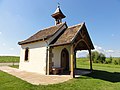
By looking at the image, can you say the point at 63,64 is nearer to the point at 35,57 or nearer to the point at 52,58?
the point at 52,58

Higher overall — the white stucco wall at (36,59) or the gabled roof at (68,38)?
the gabled roof at (68,38)

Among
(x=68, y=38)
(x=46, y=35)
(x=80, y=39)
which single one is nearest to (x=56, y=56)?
(x=46, y=35)

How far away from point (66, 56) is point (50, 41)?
3412 millimetres

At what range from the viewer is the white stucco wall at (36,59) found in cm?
1316

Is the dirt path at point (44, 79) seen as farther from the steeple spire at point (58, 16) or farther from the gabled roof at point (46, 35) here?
the steeple spire at point (58, 16)

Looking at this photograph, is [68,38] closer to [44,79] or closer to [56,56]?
[56,56]

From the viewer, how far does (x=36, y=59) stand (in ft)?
46.4

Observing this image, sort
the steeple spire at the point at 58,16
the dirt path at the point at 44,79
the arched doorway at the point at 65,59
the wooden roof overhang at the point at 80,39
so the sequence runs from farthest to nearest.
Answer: the steeple spire at the point at 58,16 < the arched doorway at the point at 65,59 < the wooden roof overhang at the point at 80,39 < the dirt path at the point at 44,79

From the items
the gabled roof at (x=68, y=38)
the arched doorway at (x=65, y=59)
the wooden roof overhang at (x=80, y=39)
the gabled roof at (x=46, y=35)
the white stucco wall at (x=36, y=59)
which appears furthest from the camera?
the arched doorway at (x=65, y=59)

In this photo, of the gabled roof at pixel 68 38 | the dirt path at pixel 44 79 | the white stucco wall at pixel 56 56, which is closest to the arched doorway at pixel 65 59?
the white stucco wall at pixel 56 56

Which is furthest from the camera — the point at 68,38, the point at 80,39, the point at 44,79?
the point at 80,39

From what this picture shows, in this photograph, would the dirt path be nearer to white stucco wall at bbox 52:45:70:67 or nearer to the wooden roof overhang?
white stucco wall at bbox 52:45:70:67

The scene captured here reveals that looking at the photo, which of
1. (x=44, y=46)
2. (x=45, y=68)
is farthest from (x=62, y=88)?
(x=44, y=46)

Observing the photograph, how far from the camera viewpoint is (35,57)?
1430cm
